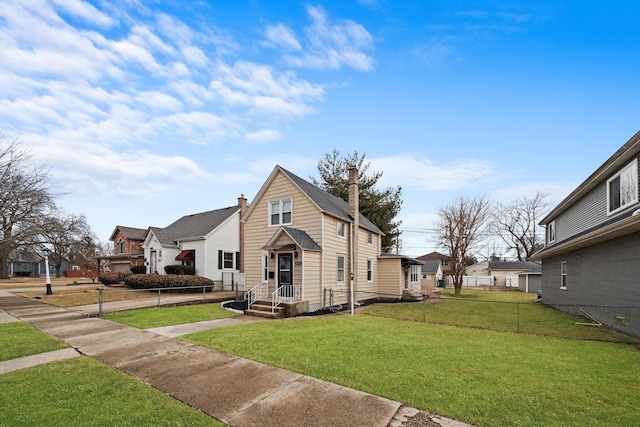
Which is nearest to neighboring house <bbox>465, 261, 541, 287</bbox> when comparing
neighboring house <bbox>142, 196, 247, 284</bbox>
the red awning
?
neighboring house <bbox>142, 196, 247, 284</bbox>

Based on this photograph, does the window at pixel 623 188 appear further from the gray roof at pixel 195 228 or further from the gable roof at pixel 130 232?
the gable roof at pixel 130 232

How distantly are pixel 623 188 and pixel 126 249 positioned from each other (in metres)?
37.6

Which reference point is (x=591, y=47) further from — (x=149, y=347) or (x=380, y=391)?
(x=149, y=347)

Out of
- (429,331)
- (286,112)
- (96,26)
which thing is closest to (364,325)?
(429,331)

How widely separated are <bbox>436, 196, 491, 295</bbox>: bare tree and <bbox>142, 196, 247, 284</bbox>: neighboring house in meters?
18.1

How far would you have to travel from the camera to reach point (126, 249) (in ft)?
105

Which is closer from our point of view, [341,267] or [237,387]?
[237,387]

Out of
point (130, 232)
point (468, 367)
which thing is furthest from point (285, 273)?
point (130, 232)

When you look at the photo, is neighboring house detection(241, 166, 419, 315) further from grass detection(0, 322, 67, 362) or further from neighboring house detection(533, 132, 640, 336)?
neighboring house detection(533, 132, 640, 336)

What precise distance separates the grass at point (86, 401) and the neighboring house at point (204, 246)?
1847 cm

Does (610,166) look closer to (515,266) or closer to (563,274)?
(563,274)

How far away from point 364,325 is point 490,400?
6135 millimetres

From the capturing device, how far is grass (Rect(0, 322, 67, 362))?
23.3ft

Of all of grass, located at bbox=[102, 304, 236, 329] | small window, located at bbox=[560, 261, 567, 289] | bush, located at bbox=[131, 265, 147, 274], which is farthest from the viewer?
bush, located at bbox=[131, 265, 147, 274]
